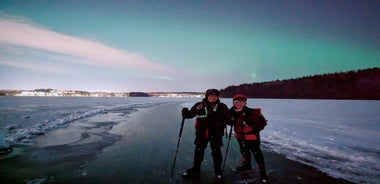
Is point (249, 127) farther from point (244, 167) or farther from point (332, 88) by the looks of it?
point (332, 88)

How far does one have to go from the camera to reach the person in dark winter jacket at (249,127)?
5020 mm

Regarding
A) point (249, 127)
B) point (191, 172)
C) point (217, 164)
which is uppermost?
point (249, 127)

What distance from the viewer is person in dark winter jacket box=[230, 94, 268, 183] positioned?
5.02m

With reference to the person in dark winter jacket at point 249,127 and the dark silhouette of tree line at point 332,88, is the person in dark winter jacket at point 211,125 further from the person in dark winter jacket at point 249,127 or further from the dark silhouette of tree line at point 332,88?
the dark silhouette of tree line at point 332,88

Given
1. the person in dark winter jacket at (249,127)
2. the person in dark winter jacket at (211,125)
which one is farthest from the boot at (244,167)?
the person in dark winter jacket at (211,125)

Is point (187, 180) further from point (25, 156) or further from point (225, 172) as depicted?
point (25, 156)

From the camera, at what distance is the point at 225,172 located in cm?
554

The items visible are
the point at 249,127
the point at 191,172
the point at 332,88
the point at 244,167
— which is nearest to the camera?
the point at 249,127

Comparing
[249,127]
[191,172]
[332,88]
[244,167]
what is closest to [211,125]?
[249,127]

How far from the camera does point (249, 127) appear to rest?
512 cm

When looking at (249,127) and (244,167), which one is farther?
(244,167)

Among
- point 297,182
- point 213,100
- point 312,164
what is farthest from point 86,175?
point 312,164

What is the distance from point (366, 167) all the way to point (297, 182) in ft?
8.01

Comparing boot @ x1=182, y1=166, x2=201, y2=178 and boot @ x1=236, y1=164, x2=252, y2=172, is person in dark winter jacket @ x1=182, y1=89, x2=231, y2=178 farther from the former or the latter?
boot @ x1=236, y1=164, x2=252, y2=172
